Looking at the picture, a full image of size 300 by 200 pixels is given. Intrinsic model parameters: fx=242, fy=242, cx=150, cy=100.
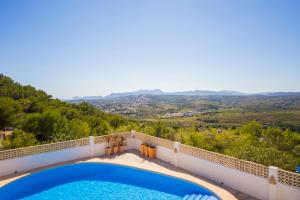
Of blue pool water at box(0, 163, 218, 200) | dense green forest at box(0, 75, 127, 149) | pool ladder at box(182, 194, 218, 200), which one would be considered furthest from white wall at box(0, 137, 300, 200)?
dense green forest at box(0, 75, 127, 149)

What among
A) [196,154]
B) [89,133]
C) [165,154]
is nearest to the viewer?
[196,154]

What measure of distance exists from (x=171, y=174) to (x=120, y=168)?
233cm

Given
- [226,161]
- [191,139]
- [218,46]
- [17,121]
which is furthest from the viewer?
[218,46]

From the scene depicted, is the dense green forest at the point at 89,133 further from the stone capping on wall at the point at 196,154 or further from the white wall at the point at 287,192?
the white wall at the point at 287,192

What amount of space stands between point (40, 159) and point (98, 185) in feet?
9.19

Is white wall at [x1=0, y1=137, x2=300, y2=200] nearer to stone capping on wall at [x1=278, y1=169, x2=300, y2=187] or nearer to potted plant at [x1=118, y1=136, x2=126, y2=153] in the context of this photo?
stone capping on wall at [x1=278, y1=169, x2=300, y2=187]

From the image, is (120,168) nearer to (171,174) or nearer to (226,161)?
(171,174)

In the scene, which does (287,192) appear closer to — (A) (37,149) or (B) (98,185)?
(B) (98,185)

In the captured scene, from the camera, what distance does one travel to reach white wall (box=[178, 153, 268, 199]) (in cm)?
690

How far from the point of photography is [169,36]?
19484 millimetres

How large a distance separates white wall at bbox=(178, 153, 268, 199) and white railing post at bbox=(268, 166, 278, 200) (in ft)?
0.52

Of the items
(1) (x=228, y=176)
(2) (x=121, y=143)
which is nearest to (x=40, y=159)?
(2) (x=121, y=143)

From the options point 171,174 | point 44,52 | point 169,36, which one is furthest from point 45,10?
point 171,174

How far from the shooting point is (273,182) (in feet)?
21.3
